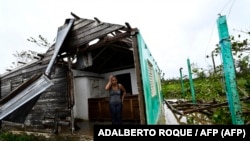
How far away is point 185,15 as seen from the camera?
653 cm

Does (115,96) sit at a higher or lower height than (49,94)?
lower

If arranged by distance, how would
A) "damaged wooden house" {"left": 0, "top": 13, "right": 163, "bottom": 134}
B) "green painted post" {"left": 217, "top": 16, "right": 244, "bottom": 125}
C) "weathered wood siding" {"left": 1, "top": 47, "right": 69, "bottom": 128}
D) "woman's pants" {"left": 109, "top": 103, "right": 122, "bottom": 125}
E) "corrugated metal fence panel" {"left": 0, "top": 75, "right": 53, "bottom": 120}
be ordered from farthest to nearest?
"weathered wood siding" {"left": 1, "top": 47, "right": 69, "bottom": 128}, "woman's pants" {"left": 109, "top": 103, "right": 122, "bottom": 125}, "damaged wooden house" {"left": 0, "top": 13, "right": 163, "bottom": 134}, "corrugated metal fence panel" {"left": 0, "top": 75, "right": 53, "bottom": 120}, "green painted post" {"left": 217, "top": 16, "right": 244, "bottom": 125}

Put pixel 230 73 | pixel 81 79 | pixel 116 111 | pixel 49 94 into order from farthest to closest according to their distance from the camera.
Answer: pixel 81 79 < pixel 49 94 < pixel 116 111 < pixel 230 73

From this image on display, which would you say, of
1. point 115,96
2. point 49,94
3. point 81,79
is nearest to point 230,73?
point 115,96

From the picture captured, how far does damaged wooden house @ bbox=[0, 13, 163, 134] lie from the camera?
229 inches

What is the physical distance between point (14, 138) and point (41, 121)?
4.09 ft

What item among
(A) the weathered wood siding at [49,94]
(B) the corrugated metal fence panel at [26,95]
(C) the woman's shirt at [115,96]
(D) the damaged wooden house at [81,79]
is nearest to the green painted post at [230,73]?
(D) the damaged wooden house at [81,79]

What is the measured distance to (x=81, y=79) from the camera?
464 inches

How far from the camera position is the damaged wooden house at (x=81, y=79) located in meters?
5.81

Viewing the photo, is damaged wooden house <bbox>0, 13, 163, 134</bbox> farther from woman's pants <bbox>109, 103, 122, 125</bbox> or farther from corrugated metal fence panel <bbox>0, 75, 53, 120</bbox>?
woman's pants <bbox>109, 103, 122, 125</bbox>

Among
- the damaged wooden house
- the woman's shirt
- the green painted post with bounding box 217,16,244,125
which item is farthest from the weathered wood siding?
the green painted post with bounding box 217,16,244,125

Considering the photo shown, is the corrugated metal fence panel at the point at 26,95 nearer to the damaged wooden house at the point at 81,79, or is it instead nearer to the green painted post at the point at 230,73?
the damaged wooden house at the point at 81,79

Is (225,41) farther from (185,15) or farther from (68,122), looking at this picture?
(68,122)

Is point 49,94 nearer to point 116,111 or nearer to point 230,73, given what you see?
point 116,111
